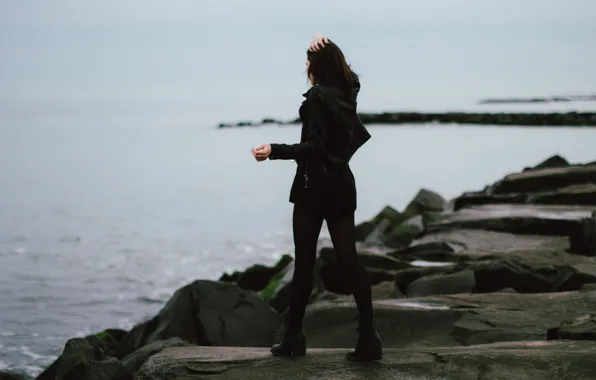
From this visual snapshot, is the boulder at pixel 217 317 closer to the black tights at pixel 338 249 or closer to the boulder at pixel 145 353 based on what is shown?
the boulder at pixel 145 353

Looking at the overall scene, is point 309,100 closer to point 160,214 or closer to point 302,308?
point 302,308

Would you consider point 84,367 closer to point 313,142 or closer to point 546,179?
point 313,142

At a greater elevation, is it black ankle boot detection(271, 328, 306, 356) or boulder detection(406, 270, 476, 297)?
boulder detection(406, 270, 476, 297)

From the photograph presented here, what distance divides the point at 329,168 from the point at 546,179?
12110 millimetres

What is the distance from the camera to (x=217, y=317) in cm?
803

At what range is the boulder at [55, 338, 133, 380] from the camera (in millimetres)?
6504

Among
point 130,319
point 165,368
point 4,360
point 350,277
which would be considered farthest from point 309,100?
point 130,319

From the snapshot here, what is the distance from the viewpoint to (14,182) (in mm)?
45094

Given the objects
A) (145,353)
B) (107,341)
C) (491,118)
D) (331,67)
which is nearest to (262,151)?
(331,67)

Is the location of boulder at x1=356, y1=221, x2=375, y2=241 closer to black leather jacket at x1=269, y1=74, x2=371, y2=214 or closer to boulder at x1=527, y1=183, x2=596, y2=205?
boulder at x1=527, y1=183, x2=596, y2=205

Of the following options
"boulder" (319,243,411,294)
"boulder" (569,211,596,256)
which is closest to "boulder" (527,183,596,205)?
"boulder" (569,211,596,256)

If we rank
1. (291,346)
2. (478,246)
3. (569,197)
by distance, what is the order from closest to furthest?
(291,346) < (478,246) < (569,197)

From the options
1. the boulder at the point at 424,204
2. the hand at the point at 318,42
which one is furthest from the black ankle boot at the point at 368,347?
the boulder at the point at 424,204

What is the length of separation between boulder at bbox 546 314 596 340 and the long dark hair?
2678 mm
